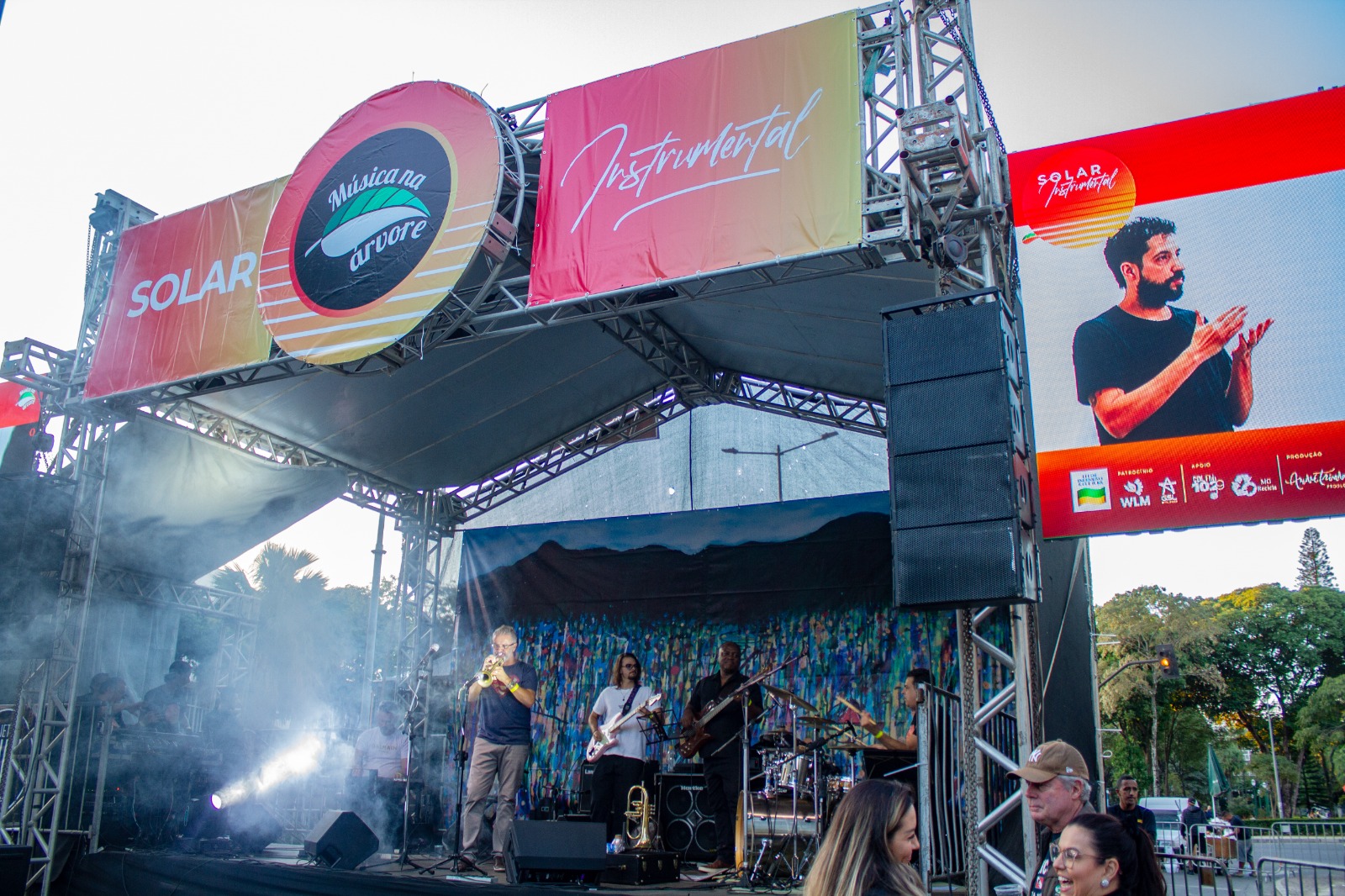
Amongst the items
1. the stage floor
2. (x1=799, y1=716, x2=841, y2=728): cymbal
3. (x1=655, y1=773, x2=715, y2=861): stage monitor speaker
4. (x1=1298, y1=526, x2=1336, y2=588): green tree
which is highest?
(x1=1298, y1=526, x2=1336, y2=588): green tree

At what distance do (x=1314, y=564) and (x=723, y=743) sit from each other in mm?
60600

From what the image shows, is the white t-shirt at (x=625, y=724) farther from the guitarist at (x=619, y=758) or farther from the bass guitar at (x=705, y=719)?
the bass guitar at (x=705, y=719)

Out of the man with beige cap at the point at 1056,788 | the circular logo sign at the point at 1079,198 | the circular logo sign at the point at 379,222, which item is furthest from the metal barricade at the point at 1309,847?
the circular logo sign at the point at 379,222

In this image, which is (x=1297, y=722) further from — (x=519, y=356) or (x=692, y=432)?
(x=519, y=356)

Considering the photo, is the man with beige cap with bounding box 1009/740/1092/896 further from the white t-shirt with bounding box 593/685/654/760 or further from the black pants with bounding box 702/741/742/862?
the white t-shirt with bounding box 593/685/654/760

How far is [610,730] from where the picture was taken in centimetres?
734

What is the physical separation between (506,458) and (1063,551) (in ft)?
20.4

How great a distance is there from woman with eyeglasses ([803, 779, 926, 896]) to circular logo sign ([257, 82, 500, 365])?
5.47 m

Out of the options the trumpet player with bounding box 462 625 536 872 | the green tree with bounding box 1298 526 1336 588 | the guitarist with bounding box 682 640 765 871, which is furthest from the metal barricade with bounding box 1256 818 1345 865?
the green tree with bounding box 1298 526 1336 588

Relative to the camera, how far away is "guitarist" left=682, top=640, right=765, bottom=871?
6871 mm

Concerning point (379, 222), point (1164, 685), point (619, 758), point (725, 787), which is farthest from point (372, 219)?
point (1164, 685)

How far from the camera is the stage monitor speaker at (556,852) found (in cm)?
570

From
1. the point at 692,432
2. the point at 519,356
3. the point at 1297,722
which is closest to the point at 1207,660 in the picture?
the point at 1297,722

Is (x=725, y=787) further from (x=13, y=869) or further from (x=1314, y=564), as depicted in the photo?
(x=1314, y=564)
